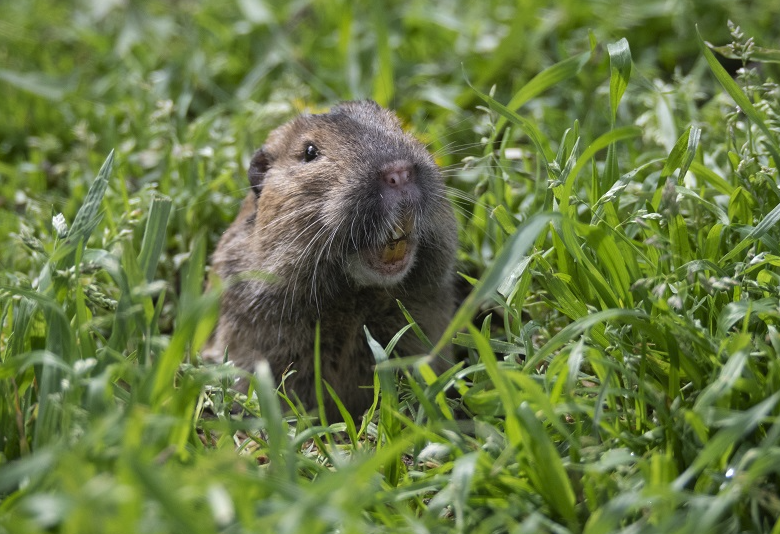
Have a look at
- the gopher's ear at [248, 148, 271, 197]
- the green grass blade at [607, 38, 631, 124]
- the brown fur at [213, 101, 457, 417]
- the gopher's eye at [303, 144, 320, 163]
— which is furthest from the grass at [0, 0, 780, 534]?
the gopher's eye at [303, 144, 320, 163]

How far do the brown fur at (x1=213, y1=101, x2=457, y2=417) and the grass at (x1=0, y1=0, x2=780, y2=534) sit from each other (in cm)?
29

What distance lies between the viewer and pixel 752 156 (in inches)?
137

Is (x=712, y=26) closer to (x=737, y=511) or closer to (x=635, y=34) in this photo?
(x=635, y=34)

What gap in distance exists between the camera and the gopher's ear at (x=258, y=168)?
408 centimetres

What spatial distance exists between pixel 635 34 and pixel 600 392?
4.09 meters

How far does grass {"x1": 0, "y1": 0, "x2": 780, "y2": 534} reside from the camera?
7.47 feet

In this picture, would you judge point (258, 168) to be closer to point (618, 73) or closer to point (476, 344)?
point (618, 73)

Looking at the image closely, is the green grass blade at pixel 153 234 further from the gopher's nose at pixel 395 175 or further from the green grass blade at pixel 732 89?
the green grass blade at pixel 732 89

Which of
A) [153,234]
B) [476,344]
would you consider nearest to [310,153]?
[153,234]

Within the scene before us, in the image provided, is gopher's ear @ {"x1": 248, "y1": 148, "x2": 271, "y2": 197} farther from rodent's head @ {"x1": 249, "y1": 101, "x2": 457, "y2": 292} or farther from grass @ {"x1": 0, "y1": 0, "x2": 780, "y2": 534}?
grass @ {"x1": 0, "y1": 0, "x2": 780, "y2": 534}

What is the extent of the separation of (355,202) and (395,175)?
19 centimetres

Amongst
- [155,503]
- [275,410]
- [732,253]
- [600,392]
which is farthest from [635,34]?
[155,503]

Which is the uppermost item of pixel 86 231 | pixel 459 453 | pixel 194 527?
pixel 86 231

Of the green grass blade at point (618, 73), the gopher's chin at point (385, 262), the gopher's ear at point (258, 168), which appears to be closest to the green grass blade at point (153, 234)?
the gopher's chin at point (385, 262)
